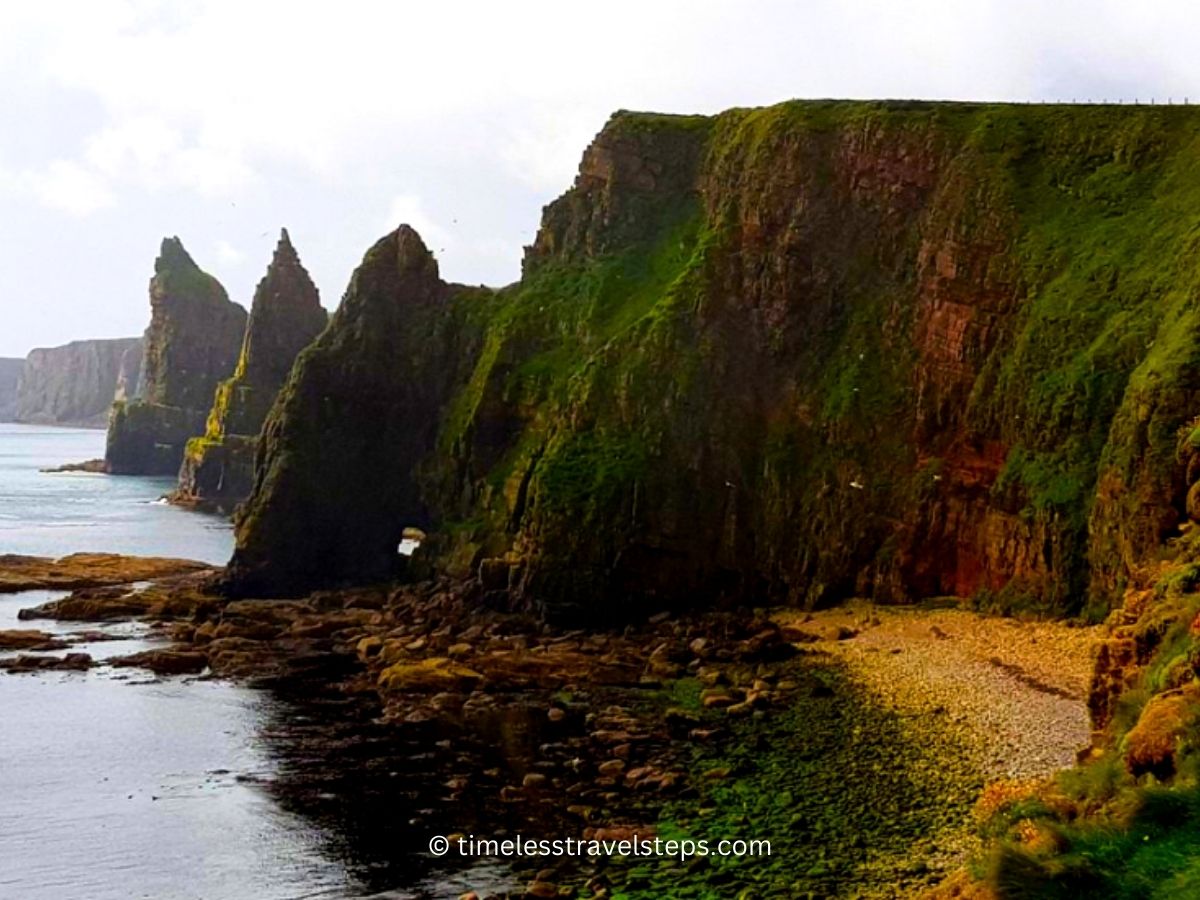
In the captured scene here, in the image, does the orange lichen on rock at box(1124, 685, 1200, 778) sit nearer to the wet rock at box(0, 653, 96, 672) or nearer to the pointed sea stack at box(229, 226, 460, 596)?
the wet rock at box(0, 653, 96, 672)

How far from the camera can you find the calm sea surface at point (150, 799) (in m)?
35.0

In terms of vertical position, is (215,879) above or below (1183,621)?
below

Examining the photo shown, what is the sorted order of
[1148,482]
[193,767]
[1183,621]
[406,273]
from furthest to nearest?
[406,273] < [1148,482] < [193,767] < [1183,621]

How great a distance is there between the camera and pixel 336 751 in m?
47.6

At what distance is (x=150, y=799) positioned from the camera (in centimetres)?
4291

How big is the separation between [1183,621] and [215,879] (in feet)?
84.2

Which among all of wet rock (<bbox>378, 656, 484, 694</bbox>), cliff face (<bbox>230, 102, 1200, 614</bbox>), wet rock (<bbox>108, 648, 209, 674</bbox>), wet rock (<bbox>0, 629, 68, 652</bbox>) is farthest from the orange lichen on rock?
wet rock (<bbox>0, 629, 68, 652</bbox>)

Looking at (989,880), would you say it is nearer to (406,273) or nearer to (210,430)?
(406,273)

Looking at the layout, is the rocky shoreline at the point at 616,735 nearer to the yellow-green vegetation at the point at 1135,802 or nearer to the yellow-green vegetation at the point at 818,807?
the yellow-green vegetation at the point at 818,807

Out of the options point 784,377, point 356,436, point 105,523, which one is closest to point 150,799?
point 784,377

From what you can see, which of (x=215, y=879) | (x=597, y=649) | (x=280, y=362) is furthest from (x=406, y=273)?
(x=280, y=362)

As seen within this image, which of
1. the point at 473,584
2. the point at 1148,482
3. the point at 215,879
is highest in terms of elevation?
the point at 1148,482

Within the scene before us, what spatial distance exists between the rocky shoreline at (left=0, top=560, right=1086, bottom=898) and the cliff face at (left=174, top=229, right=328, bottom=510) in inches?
3119

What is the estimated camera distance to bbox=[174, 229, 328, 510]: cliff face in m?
154
